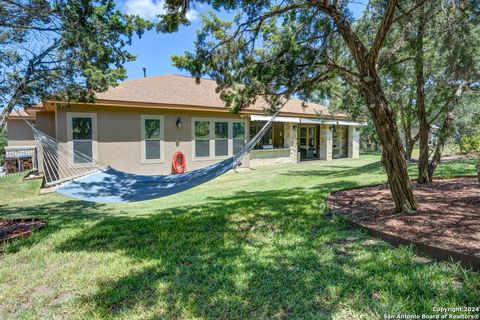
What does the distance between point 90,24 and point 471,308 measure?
5.80 meters

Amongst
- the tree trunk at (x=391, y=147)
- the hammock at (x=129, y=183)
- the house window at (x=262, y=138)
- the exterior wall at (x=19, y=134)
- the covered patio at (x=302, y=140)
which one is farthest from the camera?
the exterior wall at (x=19, y=134)

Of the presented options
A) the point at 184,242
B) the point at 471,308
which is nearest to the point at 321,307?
the point at 471,308

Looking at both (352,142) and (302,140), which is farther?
(352,142)

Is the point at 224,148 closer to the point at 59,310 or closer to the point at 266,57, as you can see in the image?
the point at 266,57

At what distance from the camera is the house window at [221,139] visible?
1302 cm

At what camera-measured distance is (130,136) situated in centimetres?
1093

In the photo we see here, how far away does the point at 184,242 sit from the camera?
379cm

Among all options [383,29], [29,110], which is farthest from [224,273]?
[29,110]

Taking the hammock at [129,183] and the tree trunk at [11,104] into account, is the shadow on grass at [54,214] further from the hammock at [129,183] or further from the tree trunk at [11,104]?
the tree trunk at [11,104]

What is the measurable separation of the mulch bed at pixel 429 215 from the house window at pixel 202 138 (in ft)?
24.6

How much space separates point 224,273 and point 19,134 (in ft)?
69.5

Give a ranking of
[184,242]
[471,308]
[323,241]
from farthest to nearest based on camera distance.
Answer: [184,242] → [323,241] → [471,308]

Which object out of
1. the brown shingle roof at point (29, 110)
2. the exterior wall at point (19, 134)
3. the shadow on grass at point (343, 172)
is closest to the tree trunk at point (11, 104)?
the brown shingle roof at point (29, 110)

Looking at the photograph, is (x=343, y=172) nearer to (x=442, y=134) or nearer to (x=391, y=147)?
(x=442, y=134)
